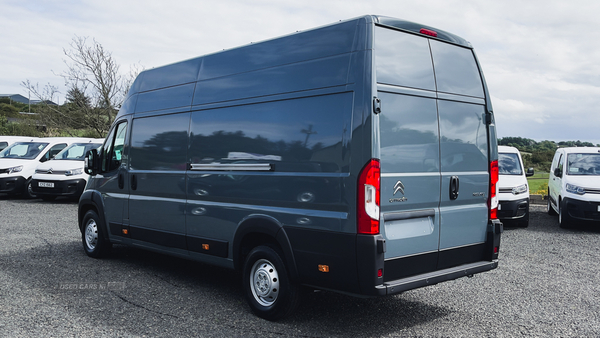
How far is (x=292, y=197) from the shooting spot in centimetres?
477

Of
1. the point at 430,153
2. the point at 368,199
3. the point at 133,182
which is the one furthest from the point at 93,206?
the point at 430,153

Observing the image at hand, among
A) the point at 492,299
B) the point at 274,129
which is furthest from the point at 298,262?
the point at 492,299

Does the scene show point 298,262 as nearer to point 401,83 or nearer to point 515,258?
point 401,83

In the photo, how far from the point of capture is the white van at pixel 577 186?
35.9ft

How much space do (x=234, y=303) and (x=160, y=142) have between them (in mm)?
2283

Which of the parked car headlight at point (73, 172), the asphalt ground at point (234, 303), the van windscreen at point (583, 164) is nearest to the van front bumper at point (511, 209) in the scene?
the van windscreen at point (583, 164)

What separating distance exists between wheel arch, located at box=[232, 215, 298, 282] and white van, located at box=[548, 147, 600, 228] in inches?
337

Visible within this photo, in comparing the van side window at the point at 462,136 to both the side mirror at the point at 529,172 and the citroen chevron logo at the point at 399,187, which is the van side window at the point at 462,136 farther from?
the side mirror at the point at 529,172

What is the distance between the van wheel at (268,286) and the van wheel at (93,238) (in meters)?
3.38

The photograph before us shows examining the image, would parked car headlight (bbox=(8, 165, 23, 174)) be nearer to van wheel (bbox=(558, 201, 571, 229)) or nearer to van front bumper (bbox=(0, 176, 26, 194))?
van front bumper (bbox=(0, 176, 26, 194))

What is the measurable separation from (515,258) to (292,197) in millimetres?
5122

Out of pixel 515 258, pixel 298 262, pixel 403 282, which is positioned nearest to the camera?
Answer: pixel 403 282

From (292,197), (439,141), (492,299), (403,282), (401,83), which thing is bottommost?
(492,299)

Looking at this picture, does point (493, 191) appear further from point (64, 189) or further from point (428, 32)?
point (64, 189)
